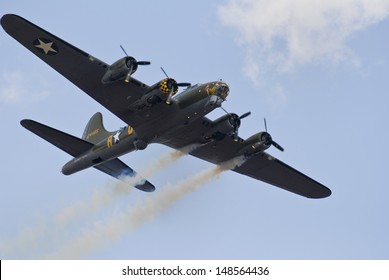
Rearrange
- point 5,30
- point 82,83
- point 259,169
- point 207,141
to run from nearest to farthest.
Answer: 1. point 5,30
2. point 82,83
3. point 207,141
4. point 259,169

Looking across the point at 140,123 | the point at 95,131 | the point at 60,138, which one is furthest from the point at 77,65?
the point at 95,131

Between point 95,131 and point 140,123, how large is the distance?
6620 millimetres

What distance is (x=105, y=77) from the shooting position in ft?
140

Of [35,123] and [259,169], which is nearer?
[35,123]

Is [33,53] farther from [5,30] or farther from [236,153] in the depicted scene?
[236,153]

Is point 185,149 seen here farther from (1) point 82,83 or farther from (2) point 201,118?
(1) point 82,83

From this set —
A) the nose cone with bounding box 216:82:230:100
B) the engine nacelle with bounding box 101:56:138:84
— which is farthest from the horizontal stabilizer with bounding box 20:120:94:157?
the nose cone with bounding box 216:82:230:100

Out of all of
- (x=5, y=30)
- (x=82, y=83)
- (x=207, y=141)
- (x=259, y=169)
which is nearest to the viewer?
(x=5, y=30)

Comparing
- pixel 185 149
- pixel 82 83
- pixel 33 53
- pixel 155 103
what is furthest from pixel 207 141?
pixel 33 53

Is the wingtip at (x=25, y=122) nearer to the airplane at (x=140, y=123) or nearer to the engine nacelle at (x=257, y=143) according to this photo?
the airplane at (x=140, y=123)

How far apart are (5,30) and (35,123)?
7075mm

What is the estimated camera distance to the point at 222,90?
42469 millimetres

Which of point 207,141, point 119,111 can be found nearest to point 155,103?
point 119,111

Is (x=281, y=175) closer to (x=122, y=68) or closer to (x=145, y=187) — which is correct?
(x=145, y=187)
